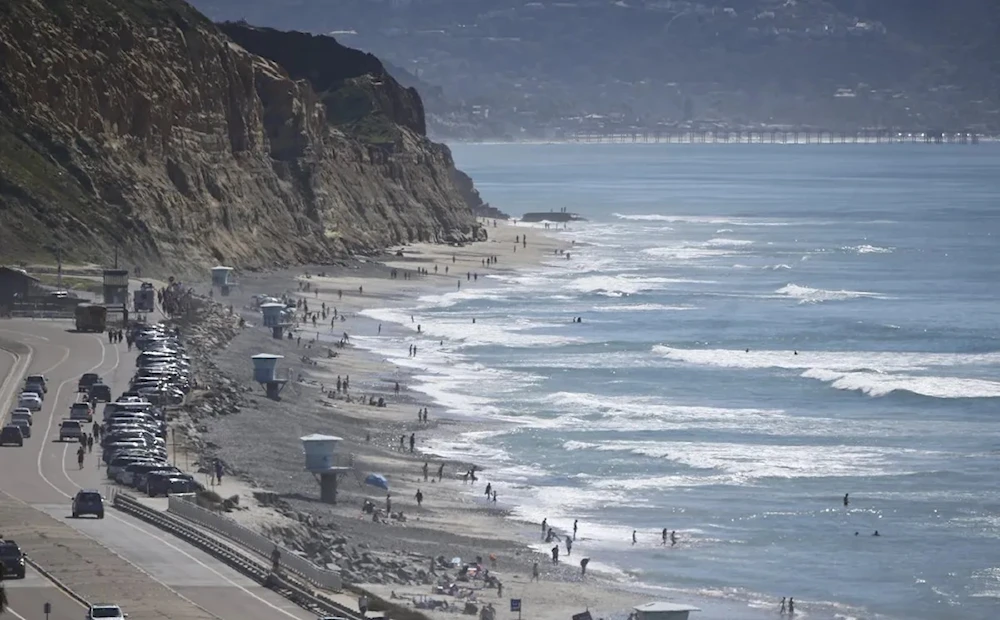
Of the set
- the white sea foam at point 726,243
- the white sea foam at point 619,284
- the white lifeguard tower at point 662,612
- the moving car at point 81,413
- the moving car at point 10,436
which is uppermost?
the white sea foam at point 726,243

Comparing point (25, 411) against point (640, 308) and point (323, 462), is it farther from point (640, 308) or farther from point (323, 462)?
point (640, 308)

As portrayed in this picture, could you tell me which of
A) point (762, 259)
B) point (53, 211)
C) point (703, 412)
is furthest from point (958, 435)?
point (762, 259)

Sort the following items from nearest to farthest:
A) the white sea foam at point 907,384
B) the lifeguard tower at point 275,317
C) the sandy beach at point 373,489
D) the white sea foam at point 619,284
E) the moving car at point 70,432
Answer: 1. the sandy beach at point 373,489
2. the moving car at point 70,432
3. the white sea foam at point 907,384
4. the lifeguard tower at point 275,317
5. the white sea foam at point 619,284

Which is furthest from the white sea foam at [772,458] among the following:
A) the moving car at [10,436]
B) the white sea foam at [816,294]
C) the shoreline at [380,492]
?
the white sea foam at [816,294]

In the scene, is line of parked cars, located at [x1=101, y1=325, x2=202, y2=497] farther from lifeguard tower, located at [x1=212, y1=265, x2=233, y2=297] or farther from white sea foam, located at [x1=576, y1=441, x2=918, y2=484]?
lifeguard tower, located at [x1=212, y1=265, x2=233, y2=297]

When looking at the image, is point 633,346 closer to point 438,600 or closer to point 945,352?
point 945,352

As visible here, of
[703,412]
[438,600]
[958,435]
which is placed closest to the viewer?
[438,600]

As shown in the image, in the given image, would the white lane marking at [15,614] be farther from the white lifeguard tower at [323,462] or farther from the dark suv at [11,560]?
the white lifeguard tower at [323,462]

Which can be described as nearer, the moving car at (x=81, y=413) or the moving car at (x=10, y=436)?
the moving car at (x=10, y=436)
